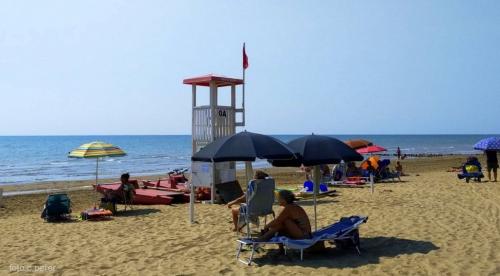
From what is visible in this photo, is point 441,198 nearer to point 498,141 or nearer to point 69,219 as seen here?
point 498,141

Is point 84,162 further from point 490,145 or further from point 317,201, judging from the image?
point 490,145

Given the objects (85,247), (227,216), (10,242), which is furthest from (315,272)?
(10,242)

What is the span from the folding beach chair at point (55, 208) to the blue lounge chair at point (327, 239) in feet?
19.3

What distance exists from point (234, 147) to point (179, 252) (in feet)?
6.03

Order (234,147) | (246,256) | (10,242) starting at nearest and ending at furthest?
1. (246,256)
2. (234,147)
3. (10,242)

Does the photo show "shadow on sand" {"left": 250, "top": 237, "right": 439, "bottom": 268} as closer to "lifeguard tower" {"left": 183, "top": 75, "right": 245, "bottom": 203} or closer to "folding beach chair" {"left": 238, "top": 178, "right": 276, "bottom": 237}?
"folding beach chair" {"left": 238, "top": 178, "right": 276, "bottom": 237}

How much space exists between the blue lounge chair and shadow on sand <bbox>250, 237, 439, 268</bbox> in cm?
14

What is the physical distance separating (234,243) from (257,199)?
903 millimetres

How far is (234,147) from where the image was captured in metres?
7.79

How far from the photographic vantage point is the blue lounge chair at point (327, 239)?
263 inches

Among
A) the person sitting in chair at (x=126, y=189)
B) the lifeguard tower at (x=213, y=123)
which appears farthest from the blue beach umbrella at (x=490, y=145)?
the person sitting in chair at (x=126, y=189)

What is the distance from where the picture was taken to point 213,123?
14352mm

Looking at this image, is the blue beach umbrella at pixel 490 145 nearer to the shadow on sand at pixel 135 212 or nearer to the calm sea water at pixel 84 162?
the shadow on sand at pixel 135 212

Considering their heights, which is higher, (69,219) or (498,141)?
(498,141)
